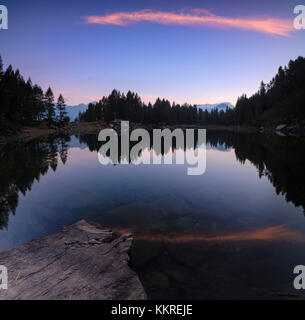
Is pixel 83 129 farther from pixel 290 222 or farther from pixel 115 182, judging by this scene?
pixel 290 222

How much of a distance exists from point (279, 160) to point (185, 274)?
77.9 feet

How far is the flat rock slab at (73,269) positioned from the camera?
513 centimetres

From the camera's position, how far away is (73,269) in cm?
603

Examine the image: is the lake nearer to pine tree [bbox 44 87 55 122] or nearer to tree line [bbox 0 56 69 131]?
tree line [bbox 0 56 69 131]

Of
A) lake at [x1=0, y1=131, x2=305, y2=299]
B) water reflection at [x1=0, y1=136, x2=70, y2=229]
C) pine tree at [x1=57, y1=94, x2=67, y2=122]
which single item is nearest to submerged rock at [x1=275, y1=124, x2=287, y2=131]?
A: lake at [x1=0, y1=131, x2=305, y2=299]

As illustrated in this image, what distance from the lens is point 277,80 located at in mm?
123062

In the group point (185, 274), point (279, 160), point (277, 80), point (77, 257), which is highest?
point (277, 80)

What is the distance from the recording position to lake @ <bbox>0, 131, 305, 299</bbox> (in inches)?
253

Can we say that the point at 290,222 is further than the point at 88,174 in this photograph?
No
